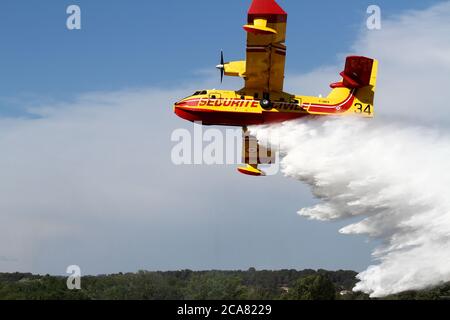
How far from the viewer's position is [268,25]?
2433 centimetres

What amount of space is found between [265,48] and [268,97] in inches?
82.6

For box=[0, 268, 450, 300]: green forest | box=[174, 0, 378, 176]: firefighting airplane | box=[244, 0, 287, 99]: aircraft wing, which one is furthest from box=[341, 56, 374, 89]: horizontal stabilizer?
box=[0, 268, 450, 300]: green forest

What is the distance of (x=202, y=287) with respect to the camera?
3750cm

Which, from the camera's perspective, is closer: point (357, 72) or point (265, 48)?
point (265, 48)

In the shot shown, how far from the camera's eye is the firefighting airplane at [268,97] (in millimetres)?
25641

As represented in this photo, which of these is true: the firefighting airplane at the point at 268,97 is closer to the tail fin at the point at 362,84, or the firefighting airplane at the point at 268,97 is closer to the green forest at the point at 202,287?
the tail fin at the point at 362,84

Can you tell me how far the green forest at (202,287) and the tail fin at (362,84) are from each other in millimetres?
10573

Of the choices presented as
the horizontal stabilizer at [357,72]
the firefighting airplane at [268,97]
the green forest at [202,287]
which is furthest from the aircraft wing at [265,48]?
the green forest at [202,287]

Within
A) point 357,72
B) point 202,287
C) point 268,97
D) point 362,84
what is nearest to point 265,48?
point 268,97

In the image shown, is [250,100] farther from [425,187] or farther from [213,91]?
[425,187]

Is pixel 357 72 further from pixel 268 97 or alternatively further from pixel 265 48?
pixel 265 48
